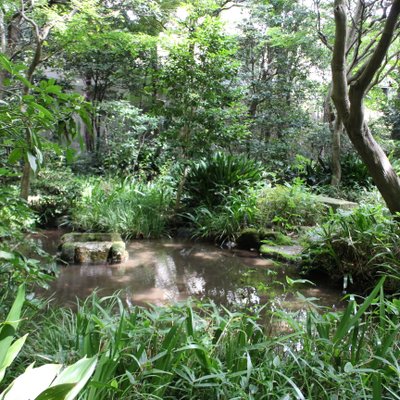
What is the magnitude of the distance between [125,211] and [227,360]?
15.4 feet

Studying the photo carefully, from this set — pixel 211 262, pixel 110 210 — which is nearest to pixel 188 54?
pixel 110 210

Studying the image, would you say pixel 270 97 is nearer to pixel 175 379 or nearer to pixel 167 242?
pixel 167 242

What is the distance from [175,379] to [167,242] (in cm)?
434

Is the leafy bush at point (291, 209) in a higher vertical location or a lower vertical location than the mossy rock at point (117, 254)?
higher

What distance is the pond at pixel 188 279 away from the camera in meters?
3.50

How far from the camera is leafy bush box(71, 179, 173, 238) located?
5.98m

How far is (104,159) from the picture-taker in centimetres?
917

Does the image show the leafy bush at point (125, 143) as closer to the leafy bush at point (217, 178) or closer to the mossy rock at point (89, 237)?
the leafy bush at point (217, 178)

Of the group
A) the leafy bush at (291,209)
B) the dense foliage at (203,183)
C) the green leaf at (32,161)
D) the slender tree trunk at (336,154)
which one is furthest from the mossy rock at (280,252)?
the green leaf at (32,161)

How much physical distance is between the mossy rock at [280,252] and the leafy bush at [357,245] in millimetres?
357

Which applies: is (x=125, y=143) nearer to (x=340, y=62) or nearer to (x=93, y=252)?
(x=93, y=252)

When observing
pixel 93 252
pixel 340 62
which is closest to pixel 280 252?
pixel 340 62

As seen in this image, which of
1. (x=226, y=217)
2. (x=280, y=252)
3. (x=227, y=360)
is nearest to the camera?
(x=227, y=360)

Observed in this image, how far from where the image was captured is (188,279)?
421 cm
